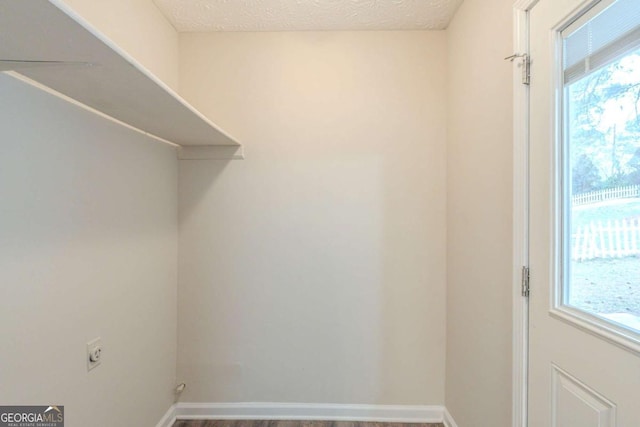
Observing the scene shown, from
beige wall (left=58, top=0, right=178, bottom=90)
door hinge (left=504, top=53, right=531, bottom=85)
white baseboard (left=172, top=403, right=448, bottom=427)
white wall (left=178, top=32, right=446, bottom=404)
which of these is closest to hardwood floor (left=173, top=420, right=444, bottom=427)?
white baseboard (left=172, top=403, right=448, bottom=427)

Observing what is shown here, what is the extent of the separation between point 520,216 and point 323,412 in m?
1.75

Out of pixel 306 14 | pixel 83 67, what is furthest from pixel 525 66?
pixel 83 67

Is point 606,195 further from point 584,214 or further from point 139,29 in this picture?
point 139,29

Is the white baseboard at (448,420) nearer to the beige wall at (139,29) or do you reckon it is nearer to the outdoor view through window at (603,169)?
the outdoor view through window at (603,169)

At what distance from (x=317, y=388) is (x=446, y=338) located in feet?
3.07

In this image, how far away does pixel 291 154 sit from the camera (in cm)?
202

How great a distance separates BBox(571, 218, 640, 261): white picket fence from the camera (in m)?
0.81

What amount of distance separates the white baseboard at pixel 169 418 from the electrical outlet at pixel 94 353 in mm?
836

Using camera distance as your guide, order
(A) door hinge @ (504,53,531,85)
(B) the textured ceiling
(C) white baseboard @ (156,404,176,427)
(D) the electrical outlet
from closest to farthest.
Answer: (A) door hinge @ (504,53,531,85) < (D) the electrical outlet < (B) the textured ceiling < (C) white baseboard @ (156,404,176,427)

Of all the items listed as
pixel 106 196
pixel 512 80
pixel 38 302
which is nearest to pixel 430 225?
pixel 512 80

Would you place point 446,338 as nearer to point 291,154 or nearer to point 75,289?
point 291,154

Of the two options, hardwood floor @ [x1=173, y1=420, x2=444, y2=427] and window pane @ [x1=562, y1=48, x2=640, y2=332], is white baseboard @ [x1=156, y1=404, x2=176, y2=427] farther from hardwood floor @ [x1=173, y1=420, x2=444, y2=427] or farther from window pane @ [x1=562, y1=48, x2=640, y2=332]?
window pane @ [x1=562, y1=48, x2=640, y2=332]

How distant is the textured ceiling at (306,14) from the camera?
1765 millimetres

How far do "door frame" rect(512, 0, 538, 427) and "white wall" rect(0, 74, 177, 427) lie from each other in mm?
1803
